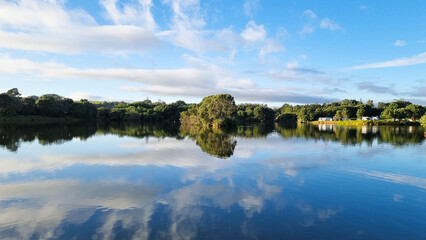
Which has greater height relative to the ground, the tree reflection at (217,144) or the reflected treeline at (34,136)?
the reflected treeline at (34,136)

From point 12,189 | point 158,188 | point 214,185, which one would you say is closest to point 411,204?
point 214,185

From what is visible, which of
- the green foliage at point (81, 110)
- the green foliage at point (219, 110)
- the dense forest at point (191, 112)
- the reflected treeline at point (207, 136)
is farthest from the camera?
the green foliage at point (81, 110)

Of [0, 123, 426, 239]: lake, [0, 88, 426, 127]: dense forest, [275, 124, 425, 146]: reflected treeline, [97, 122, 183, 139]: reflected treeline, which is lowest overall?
[0, 123, 426, 239]: lake

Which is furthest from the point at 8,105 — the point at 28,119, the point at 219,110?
the point at 219,110

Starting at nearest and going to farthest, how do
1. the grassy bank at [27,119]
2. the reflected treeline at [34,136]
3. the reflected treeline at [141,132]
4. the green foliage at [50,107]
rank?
the reflected treeline at [34,136]
the reflected treeline at [141,132]
the grassy bank at [27,119]
the green foliage at [50,107]

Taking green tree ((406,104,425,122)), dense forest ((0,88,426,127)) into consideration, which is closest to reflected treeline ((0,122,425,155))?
dense forest ((0,88,426,127))

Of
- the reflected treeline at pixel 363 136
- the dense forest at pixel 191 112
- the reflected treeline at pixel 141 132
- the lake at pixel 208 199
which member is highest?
the dense forest at pixel 191 112

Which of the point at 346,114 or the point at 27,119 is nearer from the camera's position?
the point at 27,119

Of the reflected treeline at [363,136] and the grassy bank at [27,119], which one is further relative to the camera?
the grassy bank at [27,119]

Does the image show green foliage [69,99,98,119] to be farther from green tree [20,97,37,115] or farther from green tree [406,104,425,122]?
green tree [406,104,425,122]

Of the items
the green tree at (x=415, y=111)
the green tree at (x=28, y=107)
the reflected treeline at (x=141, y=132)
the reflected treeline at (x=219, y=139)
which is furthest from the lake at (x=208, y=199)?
the green tree at (x=415, y=111)

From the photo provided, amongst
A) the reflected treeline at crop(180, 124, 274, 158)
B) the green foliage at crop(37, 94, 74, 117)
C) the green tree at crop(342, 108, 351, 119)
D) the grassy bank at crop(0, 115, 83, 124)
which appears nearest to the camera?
the reflected treeline at crop(180, 124, 274, 158)

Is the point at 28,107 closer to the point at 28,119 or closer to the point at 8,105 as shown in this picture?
the point at 28,119

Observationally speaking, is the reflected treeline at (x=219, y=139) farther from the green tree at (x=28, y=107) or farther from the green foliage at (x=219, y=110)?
the green tree at (x=28, y=107)
